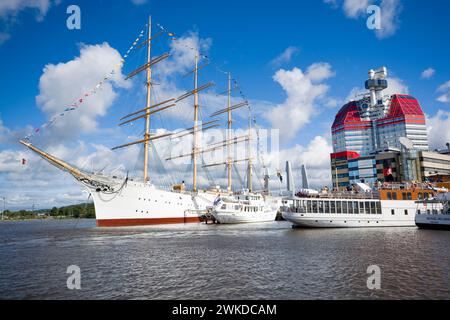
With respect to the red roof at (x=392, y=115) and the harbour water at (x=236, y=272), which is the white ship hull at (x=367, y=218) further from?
the red roof at (x=392, y=115)

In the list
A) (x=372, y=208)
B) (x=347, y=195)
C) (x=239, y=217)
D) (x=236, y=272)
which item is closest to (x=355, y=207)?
(x=347, y=195)

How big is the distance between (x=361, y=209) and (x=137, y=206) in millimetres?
35325

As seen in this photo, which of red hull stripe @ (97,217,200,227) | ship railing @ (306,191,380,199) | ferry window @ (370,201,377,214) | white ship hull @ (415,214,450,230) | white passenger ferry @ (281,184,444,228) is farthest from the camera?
red hull stripe @ (97,217,200,227)

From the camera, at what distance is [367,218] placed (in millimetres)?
42469

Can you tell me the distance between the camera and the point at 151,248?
26219 mm

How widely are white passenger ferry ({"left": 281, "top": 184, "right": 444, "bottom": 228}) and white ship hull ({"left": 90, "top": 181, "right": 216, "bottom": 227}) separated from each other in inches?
985

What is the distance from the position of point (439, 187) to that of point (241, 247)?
37.8 metres

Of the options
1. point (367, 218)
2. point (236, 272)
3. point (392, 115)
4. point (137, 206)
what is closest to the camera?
point (236, 272)

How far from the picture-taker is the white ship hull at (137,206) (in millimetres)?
51781

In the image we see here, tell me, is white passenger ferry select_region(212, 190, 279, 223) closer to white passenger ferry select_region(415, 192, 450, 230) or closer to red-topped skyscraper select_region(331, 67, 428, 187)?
white passenger ferry select_region(415, 192, 450, 230)

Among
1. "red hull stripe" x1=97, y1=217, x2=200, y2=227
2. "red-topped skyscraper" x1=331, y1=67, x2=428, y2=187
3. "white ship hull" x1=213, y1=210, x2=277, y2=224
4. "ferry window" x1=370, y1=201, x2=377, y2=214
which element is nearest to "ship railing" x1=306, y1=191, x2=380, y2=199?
"ferry window" x1=370, y1=201, x2=377, y2=214

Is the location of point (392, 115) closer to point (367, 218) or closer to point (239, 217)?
point (239, 217)

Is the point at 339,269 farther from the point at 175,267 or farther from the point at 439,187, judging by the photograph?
the point at 439,187

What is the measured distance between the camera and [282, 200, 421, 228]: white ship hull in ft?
137
